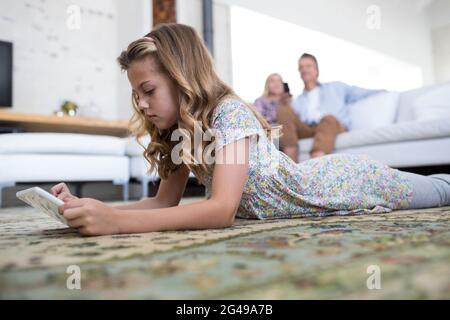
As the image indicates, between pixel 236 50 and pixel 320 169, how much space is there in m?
3.33

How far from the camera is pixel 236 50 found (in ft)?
13.5

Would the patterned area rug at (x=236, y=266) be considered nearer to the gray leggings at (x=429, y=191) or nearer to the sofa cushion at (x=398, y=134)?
the gray leggings at (x=429, y=191)

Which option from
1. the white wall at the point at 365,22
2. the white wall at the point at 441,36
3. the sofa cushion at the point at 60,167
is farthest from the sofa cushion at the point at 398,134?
the white wall at the point at 441,36

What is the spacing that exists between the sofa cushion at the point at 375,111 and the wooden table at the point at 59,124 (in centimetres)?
166

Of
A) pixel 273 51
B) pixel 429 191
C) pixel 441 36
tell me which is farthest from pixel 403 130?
pixel 441 36

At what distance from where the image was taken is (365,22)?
5.34m

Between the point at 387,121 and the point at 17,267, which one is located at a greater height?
the point at 387,121

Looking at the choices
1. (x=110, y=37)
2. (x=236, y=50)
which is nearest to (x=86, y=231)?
(x=110, y=37)

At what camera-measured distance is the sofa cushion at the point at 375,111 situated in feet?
8.27

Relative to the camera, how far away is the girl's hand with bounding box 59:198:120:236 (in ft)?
1.91

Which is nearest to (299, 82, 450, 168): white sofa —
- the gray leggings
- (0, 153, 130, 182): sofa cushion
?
the gray leggings

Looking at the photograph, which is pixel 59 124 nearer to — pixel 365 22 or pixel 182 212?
pixel 182 212

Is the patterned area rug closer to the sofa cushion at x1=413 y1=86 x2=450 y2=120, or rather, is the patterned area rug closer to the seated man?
the seated man
